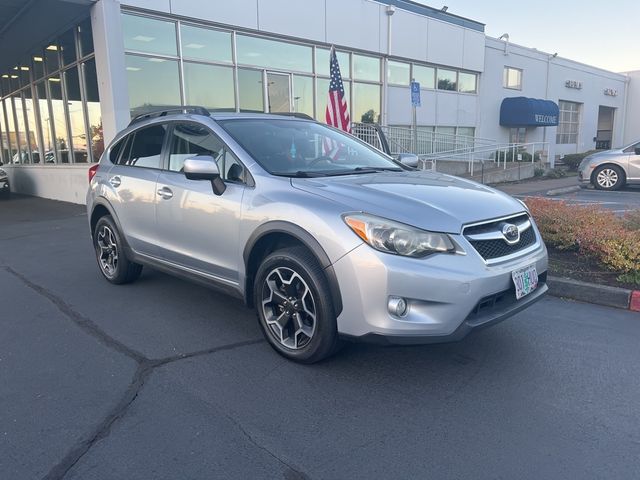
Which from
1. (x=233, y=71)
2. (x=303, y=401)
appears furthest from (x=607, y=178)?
(x=303, y=401)

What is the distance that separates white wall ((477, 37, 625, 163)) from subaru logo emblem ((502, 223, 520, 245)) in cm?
1977

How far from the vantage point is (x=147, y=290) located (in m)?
5.41

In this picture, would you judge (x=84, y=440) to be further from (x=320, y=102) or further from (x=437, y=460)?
(x=320, y=102)

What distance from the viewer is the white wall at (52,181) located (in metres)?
13.3

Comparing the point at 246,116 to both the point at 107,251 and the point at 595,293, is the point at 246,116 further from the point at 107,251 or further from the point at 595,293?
the point at 595,293

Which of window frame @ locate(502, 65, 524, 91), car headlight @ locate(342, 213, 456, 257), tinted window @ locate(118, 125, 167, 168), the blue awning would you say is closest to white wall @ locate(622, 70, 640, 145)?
window frame @ locate(502, 65, 524, 91)

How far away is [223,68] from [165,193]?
923cm

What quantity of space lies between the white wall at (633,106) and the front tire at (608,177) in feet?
79.2

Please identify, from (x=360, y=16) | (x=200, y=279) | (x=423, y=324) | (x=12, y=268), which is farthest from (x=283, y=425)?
(x=360, y=16)

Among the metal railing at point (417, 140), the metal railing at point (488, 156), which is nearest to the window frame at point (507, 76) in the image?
the metal railing at point (417, 140)

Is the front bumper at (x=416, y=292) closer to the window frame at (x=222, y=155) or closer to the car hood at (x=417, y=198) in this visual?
the car hood at (x=417, y=198)

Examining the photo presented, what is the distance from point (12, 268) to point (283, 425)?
5.47m

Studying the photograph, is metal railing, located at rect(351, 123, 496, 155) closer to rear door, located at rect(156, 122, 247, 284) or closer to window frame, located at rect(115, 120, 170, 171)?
window frame, located at rect(115, 120, 170, 171)

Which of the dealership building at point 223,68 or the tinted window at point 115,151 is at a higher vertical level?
the dealership building at point 223,68
